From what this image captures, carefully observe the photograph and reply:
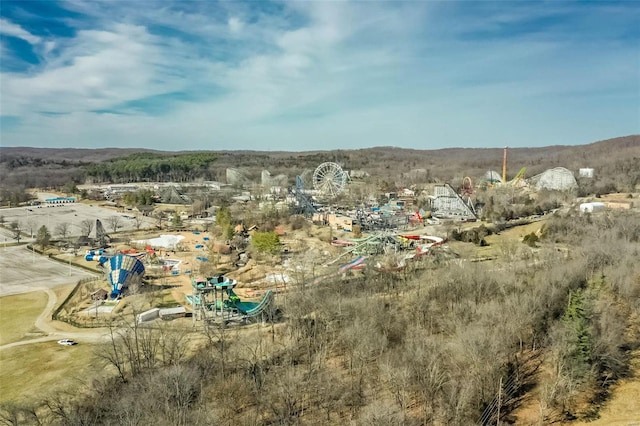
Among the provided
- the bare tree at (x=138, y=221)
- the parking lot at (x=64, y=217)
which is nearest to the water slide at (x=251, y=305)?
the parking lot at (x=64, y=217)

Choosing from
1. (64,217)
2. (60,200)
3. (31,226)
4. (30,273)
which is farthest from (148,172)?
(30,273)

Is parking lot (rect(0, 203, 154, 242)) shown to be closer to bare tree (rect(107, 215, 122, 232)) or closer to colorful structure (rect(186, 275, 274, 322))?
bare tree (rect(107, 215, 122, 232))

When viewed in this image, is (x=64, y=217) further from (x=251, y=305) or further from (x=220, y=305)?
(x=251, y=305)

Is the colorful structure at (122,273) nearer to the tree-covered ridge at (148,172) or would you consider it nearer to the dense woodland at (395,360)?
the dense woodland at (395,360)

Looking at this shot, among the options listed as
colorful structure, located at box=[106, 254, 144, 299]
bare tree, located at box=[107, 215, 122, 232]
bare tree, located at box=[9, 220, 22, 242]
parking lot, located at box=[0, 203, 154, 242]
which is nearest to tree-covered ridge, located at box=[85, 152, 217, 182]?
parking lot, located at box=[0, 203, 154, 242]

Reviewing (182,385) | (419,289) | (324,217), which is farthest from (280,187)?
(182,385)
